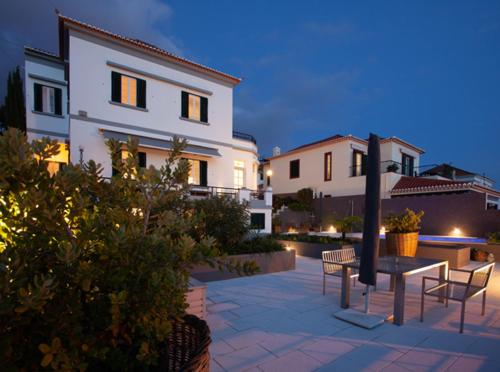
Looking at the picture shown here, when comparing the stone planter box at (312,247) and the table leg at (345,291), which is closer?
the table leg at (345,291)

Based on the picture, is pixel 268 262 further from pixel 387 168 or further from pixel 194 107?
pixel 387 168

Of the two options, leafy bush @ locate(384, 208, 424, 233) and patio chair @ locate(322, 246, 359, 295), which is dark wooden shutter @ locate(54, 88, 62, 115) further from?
leafy bush @ locate(384, 208, 424, 233)

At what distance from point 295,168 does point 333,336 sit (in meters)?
21.4

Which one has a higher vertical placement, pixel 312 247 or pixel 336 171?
pixel 336 171

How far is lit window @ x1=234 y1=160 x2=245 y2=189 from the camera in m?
16.6

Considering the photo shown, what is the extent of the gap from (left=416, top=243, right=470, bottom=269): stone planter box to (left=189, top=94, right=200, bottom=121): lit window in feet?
39.6

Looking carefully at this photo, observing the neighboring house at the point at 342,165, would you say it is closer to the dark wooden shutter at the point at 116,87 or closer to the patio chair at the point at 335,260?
the patio chair at the point at 335,260

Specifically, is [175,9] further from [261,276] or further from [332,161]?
[261,276]

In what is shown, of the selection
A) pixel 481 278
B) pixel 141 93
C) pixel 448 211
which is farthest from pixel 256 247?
pixel 448 211

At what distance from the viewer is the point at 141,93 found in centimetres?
1245

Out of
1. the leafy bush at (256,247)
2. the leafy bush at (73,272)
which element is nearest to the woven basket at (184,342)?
the leafy bush at (73,272)

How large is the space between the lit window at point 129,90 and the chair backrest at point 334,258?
11.5 metres

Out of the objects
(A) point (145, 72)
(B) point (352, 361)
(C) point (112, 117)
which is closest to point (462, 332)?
(B) point (352, 361)

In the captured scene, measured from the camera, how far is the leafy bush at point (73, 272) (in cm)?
98
